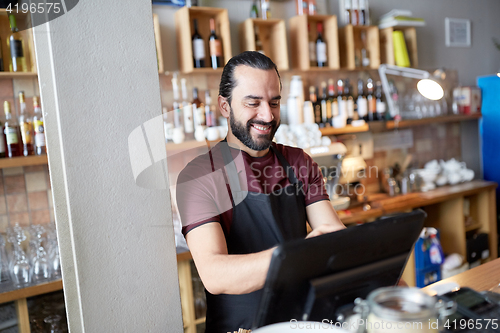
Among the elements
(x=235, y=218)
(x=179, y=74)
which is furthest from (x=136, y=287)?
(x=179, y=74)

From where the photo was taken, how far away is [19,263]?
232cm

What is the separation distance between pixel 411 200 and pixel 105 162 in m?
2.95

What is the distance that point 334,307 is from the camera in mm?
755

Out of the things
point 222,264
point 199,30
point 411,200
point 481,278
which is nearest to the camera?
point 222,264

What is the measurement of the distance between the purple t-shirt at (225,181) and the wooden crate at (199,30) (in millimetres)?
1426

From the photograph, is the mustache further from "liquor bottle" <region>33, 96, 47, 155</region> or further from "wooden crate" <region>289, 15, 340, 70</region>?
"wooden crate" <region>289, 15, 340, 70</region>

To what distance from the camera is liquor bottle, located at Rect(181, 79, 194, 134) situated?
2869 mm

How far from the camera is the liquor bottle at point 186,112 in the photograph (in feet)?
9.41

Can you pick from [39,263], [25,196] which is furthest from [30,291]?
[25,196]

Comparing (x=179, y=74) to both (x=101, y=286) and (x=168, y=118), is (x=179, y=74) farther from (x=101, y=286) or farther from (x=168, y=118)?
(x=101, y=286)

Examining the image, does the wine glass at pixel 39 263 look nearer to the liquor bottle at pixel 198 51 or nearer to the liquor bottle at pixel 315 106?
the liquor bottle at pixel 198 51

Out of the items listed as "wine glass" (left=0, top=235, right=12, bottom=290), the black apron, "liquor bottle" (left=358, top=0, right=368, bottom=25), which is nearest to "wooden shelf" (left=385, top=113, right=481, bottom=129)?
"liquor bottle" (left=358, top=0, right=368, bottom=25)

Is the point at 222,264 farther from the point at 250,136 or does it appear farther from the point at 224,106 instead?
the point at 224,106

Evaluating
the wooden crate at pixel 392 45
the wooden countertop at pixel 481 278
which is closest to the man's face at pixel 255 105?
the wooden countertop at pixel 481 278
